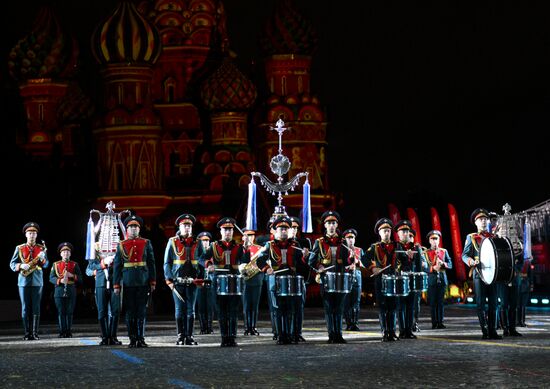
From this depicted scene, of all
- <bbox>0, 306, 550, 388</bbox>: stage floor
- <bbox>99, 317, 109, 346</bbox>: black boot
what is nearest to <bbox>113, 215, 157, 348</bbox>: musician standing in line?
<bbox>0, 306, 550, 388</bbox>: stage floor

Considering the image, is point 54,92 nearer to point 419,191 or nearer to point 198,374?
point 419,191

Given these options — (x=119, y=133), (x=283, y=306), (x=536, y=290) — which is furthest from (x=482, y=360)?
(x=119, y=133)

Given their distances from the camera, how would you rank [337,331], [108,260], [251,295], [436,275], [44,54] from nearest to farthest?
[337,331] → [108,260] → [251,295] → [436,275] → [44,54]

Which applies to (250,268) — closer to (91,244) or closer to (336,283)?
(336,283)

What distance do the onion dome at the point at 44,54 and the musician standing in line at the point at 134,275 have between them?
182ft

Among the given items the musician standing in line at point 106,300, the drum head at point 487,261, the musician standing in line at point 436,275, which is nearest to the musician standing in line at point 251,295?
the musician standing in line at point 436,275

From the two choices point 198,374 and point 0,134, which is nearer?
point 198,374

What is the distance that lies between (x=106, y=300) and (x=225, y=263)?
2261mm

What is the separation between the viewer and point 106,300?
23.6 metres

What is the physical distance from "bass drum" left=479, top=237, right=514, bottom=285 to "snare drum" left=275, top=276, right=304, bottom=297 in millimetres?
2608

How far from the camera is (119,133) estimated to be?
203 feet

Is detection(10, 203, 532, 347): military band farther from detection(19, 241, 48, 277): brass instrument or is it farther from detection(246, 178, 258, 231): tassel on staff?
detection(246, 178, 258, 231): tassel on staff

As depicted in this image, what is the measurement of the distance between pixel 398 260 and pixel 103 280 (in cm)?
432

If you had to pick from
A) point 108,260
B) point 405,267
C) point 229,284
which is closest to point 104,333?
point 108,260
